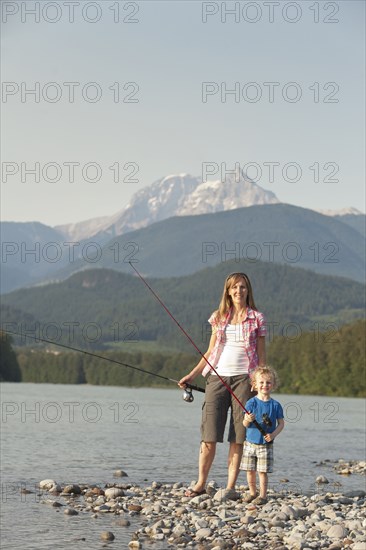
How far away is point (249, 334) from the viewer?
42.8ft

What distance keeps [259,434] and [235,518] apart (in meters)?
1.18

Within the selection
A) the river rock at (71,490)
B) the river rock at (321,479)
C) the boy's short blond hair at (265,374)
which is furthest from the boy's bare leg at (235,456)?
the river rock at (321,479)

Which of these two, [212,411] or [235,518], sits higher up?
[212,411]

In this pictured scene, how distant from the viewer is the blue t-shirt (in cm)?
1294

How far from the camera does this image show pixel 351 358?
99438 mm

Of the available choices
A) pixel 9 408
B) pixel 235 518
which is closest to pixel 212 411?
pixel 235 518

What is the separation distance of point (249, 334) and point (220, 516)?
8.24ft

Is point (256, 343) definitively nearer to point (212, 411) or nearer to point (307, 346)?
point (212, 411)

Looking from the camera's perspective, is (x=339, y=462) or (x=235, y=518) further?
(x=339, y=462)

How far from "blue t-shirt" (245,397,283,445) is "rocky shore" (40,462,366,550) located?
1.05 m

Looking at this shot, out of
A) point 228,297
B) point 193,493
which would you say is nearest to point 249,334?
point 228,297

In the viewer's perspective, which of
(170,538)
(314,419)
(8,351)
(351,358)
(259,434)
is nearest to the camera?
(170,538)

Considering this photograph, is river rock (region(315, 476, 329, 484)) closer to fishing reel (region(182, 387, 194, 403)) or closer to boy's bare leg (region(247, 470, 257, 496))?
boy's bare leg (region(247, 470, 257, 496))

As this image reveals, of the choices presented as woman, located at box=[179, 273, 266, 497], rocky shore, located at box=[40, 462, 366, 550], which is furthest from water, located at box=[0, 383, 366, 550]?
woman, located at box=[179, 273, 266, 497]
